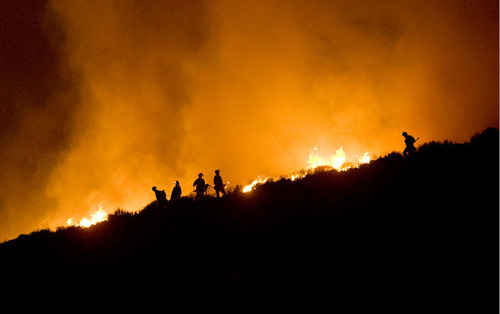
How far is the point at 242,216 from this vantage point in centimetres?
1120

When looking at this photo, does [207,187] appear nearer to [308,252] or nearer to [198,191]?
[198,191]

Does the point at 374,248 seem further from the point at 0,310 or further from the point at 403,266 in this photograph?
the point at 0,310

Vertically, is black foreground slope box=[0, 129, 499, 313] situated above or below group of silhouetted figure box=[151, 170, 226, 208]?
below

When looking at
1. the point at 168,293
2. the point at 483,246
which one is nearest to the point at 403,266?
the point at 483,246

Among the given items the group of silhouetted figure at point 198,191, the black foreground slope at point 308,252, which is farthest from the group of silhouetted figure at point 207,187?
the black foreground slope at point 308,252

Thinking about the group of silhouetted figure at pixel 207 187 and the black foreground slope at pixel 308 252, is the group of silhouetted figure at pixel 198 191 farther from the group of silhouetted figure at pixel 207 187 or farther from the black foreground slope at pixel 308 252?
the black foreground slope at pixel 308 252

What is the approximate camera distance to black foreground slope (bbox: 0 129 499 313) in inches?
234

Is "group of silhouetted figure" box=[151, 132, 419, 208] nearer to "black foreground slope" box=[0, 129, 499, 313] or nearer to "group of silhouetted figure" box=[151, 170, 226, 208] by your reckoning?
"group of silhouetted figure" box=[151, 170, 226, 208]

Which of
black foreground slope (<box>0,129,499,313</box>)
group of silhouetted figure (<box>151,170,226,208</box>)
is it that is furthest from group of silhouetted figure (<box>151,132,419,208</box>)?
black foreground slope (<box>0,129,499,313</box>)

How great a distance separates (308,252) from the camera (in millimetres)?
7820

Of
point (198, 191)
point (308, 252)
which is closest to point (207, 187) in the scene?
point (198, 191)

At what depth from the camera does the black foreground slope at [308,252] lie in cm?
594

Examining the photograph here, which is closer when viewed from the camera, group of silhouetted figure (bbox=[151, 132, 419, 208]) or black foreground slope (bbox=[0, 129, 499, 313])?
black foreground slope (bbox=[0, 129, 499, 313])

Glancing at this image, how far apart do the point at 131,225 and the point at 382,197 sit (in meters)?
9.85
